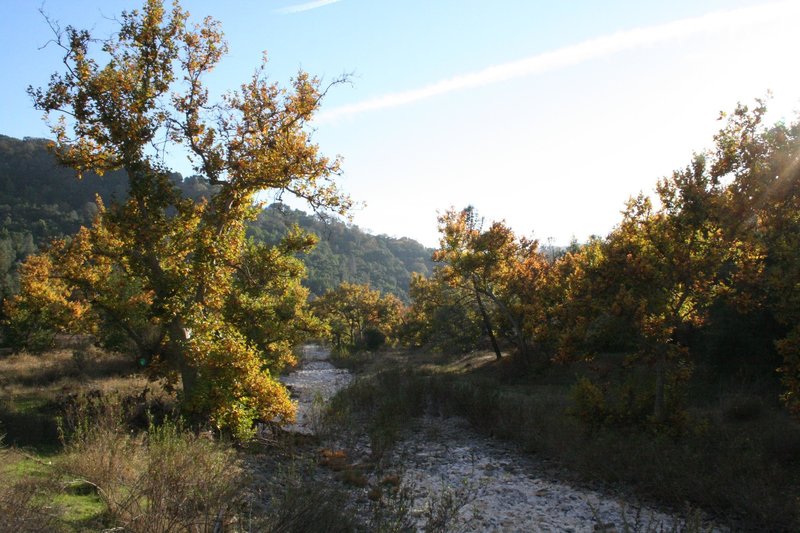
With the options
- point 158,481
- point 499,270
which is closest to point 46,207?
point 499,270

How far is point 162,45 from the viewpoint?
12.3 m

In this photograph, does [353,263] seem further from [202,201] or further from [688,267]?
[688,267]

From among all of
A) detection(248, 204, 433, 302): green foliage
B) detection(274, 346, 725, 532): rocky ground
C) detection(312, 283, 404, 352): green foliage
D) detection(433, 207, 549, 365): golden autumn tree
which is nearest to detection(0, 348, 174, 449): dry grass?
detection(274, 346, 725, 532): rocky ground

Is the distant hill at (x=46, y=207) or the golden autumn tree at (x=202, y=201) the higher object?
the distant hill at (x=46, y=207)

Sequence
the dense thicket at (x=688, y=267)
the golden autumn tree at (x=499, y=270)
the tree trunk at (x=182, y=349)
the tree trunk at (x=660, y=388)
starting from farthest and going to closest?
the golden autumn tree at (x=499, y=270), the tree trunk at (x=182, y=349), the tree trunk at (x=660, y=388), the dense thicket at (x=688, y=267)

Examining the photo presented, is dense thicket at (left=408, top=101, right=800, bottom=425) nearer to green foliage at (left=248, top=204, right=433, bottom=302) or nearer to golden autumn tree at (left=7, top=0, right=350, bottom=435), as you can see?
golden autumn tree at (left=7, top=0, right=350, bottom=435)

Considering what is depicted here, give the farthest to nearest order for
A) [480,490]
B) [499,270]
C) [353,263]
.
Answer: [353,263] → [499,270] → [480,490]

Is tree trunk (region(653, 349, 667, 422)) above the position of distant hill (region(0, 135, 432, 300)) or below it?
below

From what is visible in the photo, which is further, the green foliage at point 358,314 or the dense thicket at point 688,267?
the green foliage at point 358,314

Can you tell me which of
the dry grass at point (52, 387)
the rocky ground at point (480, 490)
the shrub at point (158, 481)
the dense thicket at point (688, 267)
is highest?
the dense thicket at point (688, 267)

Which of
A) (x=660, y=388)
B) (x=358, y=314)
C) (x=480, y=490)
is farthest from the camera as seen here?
(x=358, y=314)

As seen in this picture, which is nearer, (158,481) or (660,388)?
(158,481)

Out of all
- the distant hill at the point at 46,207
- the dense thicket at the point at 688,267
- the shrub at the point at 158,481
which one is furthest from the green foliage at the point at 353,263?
the shrub at the point at 158,481

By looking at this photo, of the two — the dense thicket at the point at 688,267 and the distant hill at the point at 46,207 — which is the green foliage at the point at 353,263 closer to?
the distant hill at the point at 46,207
